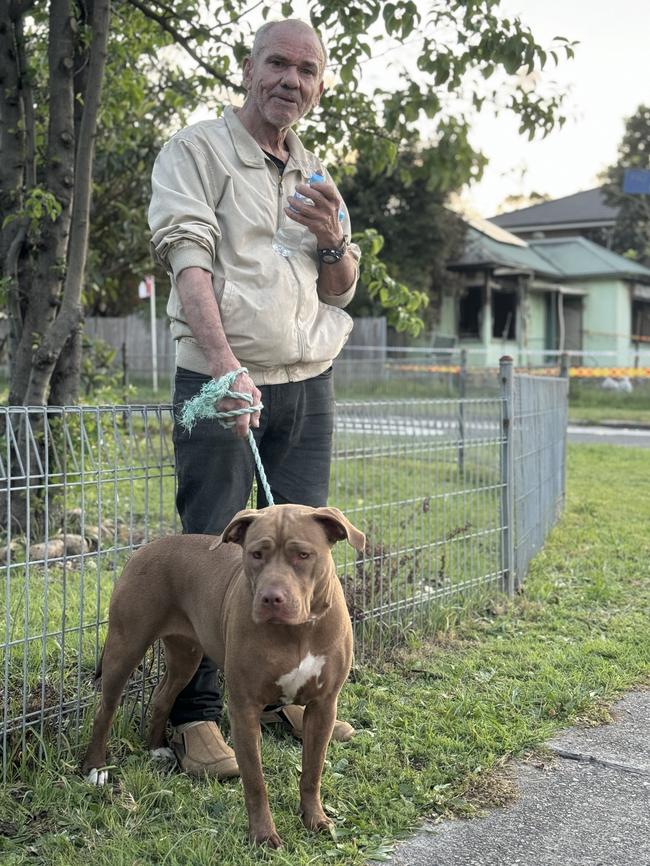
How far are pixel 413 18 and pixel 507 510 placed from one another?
116 inches

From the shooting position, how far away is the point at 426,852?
2.85 m

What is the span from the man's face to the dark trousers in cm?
99

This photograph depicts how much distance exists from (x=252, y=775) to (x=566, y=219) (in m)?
44.1

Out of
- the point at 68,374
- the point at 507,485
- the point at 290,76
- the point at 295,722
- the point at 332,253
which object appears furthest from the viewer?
the point at 68,374

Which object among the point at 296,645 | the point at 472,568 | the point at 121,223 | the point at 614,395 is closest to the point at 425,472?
the point at 472,568

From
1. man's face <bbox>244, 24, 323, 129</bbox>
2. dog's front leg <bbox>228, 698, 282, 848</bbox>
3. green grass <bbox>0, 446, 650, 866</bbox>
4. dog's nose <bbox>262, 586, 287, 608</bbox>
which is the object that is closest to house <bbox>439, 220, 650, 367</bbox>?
green grass <bbox>0, 446, 650, 866</bbox>

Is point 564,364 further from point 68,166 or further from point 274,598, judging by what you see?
point 274,598

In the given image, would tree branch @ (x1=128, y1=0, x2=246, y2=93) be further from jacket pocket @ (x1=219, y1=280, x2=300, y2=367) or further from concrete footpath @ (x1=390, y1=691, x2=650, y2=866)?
concrete footpath @ (x1=390, y1=691, x2=650, y2=866)

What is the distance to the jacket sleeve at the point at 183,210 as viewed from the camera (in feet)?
10.6

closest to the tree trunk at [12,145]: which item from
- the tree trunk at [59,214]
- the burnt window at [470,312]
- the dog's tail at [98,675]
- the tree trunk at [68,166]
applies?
the tree trunk at [59,214]

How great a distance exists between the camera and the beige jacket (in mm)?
3266

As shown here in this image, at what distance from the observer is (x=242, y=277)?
336 cm

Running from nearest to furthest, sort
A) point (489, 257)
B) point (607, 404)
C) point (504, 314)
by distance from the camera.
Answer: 1. point (607, 404)
2. point (489, 257)
3. point (504, 314)

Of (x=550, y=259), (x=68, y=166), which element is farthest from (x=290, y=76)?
(x=550, y=259)
